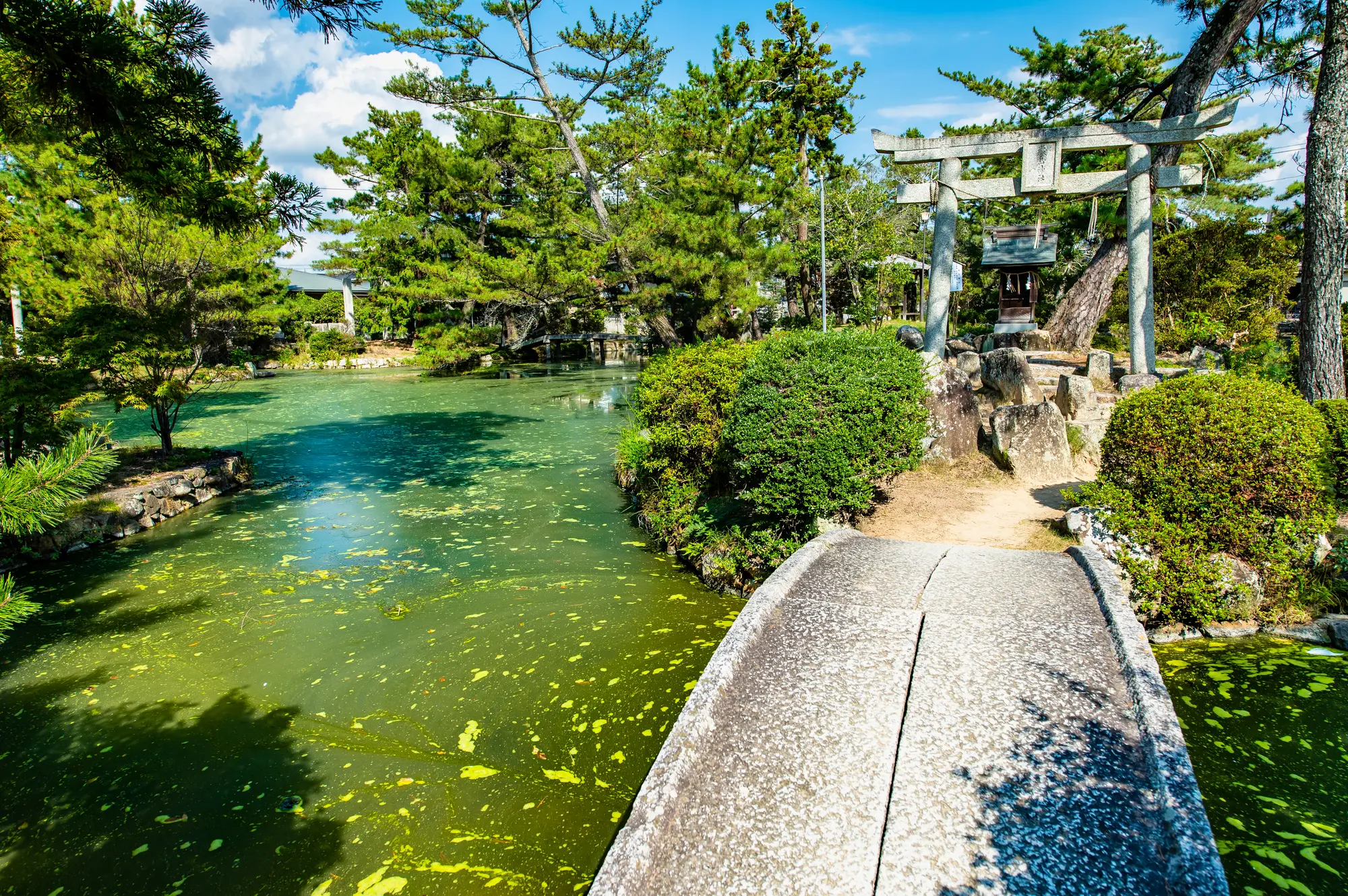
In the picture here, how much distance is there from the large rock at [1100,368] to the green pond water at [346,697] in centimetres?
600

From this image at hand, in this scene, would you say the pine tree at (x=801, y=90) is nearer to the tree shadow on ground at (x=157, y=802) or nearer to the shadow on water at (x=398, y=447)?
the shadow on water at (x=398, y=447)

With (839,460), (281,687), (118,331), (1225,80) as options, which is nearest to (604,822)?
(281,687)

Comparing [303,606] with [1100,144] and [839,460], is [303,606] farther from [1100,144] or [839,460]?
[1100,144]

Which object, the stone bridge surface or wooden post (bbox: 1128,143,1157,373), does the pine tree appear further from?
the stone bridge surface

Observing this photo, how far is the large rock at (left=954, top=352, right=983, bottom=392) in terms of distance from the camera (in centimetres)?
867

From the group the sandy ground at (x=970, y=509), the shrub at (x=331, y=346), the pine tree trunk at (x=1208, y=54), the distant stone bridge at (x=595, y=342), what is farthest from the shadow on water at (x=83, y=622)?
the shrub at (x=331, y=346)

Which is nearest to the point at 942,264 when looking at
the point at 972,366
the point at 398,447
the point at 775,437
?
the point at 972,366

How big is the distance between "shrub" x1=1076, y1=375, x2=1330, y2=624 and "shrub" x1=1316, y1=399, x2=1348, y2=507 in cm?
37

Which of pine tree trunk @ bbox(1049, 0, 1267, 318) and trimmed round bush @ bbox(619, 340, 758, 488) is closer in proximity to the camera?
trimmed round bush @ bbox(619, 340, 758, 488)

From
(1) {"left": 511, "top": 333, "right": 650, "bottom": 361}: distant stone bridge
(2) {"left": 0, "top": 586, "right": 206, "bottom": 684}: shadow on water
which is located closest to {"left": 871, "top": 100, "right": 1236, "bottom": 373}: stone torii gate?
(2) {"left": 0, "top": 586, "right": 206, "bottom": 684}: shadow on water

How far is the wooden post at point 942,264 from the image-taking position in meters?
8.25

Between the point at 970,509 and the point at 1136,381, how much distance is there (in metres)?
3.38

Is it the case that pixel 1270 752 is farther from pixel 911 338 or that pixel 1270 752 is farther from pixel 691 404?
pixel 911 338

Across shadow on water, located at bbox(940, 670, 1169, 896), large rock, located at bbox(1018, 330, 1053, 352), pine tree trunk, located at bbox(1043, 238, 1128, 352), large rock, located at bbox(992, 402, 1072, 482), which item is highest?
pine tree trunk, located at bbox(1043, 238, 1128, 352)
